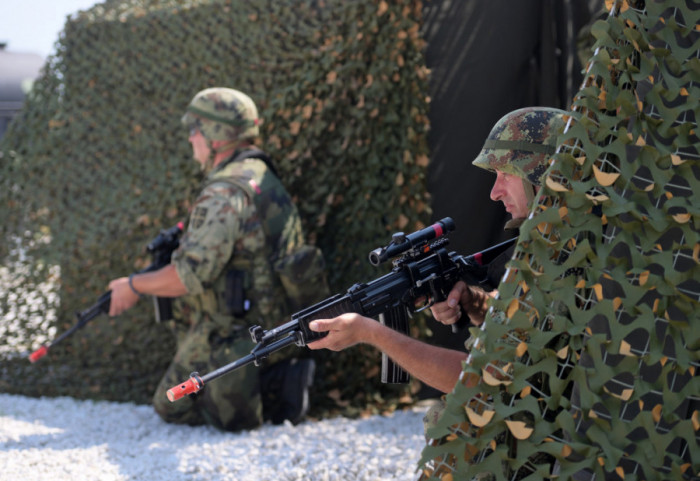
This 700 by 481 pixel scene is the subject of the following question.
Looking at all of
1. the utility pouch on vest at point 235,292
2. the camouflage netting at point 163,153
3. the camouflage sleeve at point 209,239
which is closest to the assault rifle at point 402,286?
the camouflage sleeve at point 209,239

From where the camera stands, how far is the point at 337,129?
543 centimetres

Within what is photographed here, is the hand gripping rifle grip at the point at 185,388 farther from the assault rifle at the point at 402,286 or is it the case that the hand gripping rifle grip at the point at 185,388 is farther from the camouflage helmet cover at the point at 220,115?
A: the camouflage helmet cover at the point at 220,115

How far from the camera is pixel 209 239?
15.8 feet

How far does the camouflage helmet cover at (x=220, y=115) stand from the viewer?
5.08 meters

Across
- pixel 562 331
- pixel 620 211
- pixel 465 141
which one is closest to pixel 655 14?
pixel 620 211

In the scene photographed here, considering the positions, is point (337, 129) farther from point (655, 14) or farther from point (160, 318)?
point (655, 14)

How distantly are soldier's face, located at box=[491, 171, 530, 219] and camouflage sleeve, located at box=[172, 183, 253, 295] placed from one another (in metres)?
2.30

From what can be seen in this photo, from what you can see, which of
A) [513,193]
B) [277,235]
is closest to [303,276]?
[277,235]

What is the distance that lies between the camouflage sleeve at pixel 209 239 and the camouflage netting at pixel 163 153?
0.78 meters

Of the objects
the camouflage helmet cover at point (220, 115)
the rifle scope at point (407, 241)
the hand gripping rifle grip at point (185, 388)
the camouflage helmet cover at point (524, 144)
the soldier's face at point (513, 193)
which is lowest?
the hand gripping rifle grip at point (185, 388)

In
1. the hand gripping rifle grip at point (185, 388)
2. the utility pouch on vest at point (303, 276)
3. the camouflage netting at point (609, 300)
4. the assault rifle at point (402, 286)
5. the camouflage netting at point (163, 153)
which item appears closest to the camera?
the camouflage netting at point (609, 300)

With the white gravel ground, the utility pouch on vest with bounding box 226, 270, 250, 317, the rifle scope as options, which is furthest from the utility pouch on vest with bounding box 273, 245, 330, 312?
the rifle scope

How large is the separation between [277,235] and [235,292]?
0.46m

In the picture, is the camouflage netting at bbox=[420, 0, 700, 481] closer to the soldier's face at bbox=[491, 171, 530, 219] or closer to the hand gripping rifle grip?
the soldier's face at bbox=[491, 171, 530, 219]
